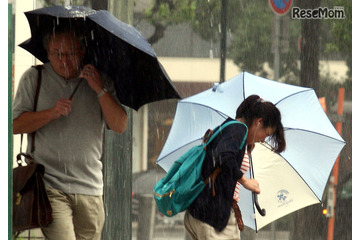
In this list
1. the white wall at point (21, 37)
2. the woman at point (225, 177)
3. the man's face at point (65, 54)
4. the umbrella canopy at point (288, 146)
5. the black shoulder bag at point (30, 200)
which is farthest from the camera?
the umbrella canopy at point (288, 146)

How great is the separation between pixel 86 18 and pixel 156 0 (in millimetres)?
5520

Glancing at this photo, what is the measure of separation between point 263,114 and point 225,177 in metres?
0.47

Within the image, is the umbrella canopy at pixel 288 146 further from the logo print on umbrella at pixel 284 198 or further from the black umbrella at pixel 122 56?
the black umbrella at pixel 122 56

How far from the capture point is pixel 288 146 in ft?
18.4

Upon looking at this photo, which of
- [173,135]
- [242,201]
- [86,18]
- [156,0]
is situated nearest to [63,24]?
[86,18]

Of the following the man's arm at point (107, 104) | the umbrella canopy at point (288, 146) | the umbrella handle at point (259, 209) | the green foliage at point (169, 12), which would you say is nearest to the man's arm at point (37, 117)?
the man's arm at point (107, 104)

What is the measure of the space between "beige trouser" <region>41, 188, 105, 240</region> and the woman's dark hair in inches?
37.9

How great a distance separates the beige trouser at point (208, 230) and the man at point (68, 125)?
0.52m

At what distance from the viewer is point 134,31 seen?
453 cm

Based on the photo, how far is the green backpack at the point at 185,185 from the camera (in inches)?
175

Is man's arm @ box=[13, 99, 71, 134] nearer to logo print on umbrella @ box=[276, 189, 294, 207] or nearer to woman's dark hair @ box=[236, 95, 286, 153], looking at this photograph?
woman's dark hair @ box=[236, 95, 286, 153]

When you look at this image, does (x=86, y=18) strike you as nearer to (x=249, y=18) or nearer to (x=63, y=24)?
(x=63, y=24)

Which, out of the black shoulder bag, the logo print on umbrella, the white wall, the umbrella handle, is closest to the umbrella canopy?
the logo print on umbrella

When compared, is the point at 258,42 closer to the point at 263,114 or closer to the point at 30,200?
the point at 263,114
